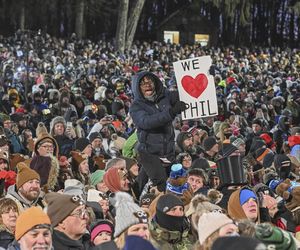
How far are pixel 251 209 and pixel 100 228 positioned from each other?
1156 millimetres

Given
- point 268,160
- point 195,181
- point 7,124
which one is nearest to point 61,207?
point 195,181

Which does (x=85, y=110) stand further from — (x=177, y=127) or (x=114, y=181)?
(x=114, y=181)

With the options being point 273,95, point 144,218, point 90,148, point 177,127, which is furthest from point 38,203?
point 273,95

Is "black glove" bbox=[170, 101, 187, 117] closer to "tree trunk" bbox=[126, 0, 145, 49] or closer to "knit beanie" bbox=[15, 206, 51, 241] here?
"knit beanie" bbox=[15, 206, 51, 241]

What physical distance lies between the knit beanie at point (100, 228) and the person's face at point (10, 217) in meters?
0.74

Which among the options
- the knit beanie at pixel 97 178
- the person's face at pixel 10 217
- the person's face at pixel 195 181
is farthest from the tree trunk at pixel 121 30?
the person's face at pixel 10 217

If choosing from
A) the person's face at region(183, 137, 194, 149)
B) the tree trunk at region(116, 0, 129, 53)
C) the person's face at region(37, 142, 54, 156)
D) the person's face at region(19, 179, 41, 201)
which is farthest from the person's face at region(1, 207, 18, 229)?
the tree trunk at region(116, 0, 129, 53)

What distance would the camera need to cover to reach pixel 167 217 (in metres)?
6.09

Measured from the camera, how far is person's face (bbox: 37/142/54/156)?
31.0 ft

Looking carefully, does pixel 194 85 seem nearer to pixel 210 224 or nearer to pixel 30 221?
pixel 30 221

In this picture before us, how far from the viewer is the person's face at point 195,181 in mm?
8039

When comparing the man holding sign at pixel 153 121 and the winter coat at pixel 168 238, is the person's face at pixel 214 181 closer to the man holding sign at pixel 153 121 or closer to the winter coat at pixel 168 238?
the man holding sign at pixel 153 121

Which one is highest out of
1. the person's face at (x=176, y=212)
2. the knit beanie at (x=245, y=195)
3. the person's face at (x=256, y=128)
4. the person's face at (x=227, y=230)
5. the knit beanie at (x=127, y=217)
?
the person's face at (x=227, y=230)

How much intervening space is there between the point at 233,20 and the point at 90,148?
124 ft
